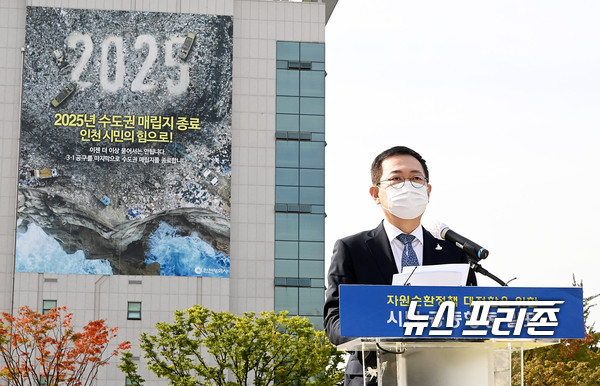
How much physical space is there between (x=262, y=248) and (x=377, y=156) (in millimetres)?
33875

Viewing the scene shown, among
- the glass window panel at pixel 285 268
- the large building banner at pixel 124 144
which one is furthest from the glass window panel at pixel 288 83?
the glass window panel at pixel 285 268

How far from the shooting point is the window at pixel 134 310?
37469 millimetres

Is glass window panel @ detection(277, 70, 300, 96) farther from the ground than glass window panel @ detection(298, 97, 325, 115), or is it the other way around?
glass window panel @ detection(277, 70, 300, 96)

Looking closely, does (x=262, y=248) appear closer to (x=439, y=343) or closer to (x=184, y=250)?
(x=184, y=250)

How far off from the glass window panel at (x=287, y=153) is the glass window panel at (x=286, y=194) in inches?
37.7

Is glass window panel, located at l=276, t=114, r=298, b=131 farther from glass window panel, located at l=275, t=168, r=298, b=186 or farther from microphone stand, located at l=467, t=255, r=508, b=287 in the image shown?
microphone stand, located at l=467, t=255, r=508, b=287

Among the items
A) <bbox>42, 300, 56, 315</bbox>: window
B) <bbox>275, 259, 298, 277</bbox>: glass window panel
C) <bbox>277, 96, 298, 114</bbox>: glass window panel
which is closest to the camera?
<bbox>42, 300, 56, 315</bbox>: window

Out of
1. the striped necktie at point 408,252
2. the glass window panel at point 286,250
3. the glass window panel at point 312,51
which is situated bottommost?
the striped necktie at point 408,252

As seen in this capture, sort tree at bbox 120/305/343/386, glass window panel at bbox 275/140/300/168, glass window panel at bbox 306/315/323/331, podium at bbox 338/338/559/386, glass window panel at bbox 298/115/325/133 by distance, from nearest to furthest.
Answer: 1. podium at bbox 338/338/559/386
2. tree at bbox 120/305/343/386
3. glass window panel at bbox 306/315/323/331
4. glass window panel at bbox 275/140/300/168
5. glass window panel at bbox 298/115/325/133

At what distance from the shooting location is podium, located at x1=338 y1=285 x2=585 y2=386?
447cm

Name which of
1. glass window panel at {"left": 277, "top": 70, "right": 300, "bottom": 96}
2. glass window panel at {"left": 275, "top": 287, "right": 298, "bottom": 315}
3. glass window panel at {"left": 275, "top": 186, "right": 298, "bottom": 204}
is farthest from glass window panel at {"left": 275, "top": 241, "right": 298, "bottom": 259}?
glass window panel at {"left": 277, "top": 70, "right": 300, "bottom": 96}

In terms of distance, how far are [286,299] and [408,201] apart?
3385 cm

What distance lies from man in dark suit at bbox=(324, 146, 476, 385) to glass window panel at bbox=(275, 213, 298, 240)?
34.1 m

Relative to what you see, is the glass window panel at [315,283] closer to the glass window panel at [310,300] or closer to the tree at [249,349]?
the glass window panel at [310,300]
